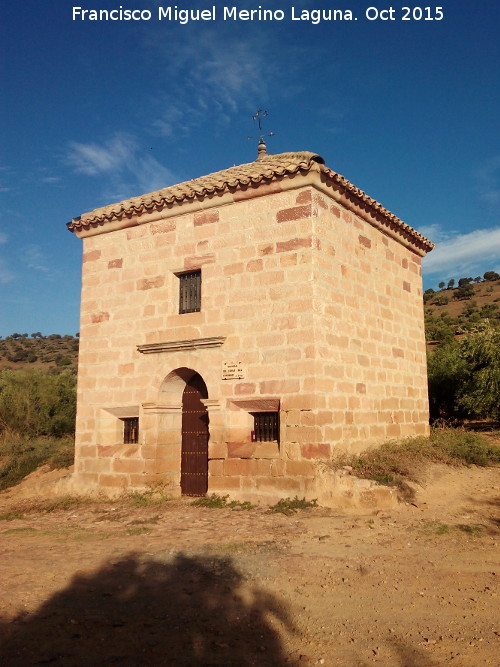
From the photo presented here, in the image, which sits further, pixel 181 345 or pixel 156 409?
pixel 156 409

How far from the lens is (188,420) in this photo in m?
10.1

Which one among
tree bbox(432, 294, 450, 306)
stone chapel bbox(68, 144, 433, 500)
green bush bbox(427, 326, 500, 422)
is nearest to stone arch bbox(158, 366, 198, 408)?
stone chapel bbox(68, 144, 433, 500)

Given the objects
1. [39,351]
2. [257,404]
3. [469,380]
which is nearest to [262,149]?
[257,404]

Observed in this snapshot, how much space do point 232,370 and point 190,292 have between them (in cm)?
174

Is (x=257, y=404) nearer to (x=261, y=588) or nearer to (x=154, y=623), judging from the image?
(x=261, y=588)

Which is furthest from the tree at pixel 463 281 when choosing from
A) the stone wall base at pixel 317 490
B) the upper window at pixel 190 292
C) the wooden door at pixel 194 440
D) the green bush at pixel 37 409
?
the stone wall base at pixel 317 490

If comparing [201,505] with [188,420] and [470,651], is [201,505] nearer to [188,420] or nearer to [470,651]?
[188,420]

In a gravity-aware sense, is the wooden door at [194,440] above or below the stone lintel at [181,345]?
below

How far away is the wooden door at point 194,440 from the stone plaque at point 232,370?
95 centimetres

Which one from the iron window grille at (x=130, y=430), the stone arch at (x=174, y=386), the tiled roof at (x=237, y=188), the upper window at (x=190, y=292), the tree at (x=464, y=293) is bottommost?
the iron window grille at (x=130, y=430)

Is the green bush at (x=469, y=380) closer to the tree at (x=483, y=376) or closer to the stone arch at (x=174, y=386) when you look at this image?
the tree at (x=483, y=376)

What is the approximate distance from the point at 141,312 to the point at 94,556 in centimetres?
501

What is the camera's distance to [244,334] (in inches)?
360

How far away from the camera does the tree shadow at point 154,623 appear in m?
3.64
